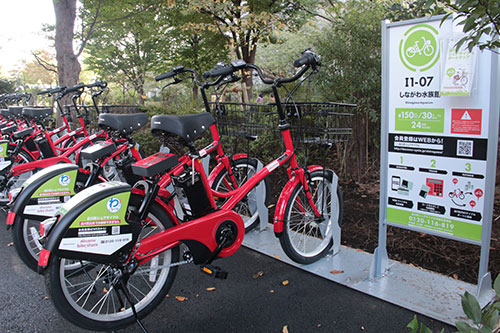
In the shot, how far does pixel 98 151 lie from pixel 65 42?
19.6ft

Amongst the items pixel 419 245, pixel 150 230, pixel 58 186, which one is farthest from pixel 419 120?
pixel 58 186

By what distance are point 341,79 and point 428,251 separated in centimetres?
235

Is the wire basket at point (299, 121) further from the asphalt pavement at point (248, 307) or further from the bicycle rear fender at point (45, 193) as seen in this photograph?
the bicycle rear fender at point (45, 193)

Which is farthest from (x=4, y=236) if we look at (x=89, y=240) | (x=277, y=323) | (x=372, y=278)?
(x=372, y=278)

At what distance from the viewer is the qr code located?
7.84ft

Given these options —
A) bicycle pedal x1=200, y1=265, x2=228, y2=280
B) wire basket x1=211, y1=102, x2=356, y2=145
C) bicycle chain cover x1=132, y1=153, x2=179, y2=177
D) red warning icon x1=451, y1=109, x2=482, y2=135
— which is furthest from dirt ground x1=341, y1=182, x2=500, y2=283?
bicycle chain cover x1=132, y1=153, x2=179, y2=177

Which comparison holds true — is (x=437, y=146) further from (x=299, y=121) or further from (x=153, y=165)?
(x=153, y=165)

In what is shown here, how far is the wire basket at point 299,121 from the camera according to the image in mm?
2885

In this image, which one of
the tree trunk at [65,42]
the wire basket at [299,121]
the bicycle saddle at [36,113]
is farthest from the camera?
the tree trunk at [65,42]

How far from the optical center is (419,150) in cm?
262

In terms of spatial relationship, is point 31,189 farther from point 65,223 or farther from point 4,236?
point 4,236

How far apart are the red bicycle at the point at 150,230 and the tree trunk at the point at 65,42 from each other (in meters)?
6.45

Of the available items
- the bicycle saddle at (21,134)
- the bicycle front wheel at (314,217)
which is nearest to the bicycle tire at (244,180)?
the bicycle front wheel at (314,217)

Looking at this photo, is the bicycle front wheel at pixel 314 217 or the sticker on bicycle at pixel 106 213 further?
the bicycle front wheel at pixel 314 217
